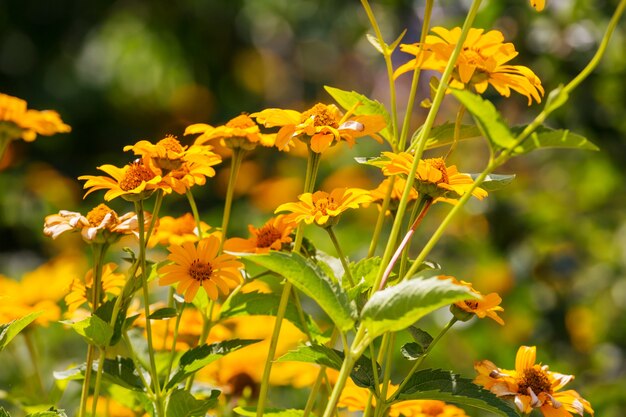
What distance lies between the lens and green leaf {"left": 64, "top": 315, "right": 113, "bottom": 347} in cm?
50

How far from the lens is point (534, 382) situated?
540 mm

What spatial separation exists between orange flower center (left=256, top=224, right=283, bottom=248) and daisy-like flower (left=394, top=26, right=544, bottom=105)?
0.13 meters

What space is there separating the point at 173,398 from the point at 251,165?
1756 millimetres

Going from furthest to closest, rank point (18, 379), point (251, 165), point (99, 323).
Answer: point (251, 165), point (18, 379), point (99, 323)

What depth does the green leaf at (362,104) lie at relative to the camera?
0.56 meters

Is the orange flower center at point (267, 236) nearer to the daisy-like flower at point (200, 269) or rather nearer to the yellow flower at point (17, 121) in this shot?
the daisy-like flower at point (200, 269)

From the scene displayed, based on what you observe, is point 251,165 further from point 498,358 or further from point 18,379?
point 18,379

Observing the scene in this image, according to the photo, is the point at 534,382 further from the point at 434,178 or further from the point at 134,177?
the point at 134,177

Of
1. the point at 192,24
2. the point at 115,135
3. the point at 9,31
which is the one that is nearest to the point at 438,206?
the point at 115,135

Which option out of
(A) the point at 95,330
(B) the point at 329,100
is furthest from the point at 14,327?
(B) the point at 329,100

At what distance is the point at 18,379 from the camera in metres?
1.04

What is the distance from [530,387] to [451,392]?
6 cm

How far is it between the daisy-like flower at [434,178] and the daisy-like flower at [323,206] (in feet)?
0.08

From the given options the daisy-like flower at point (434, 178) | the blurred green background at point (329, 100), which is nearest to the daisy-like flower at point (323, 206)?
the daisy-like flower at point (434, 178)
